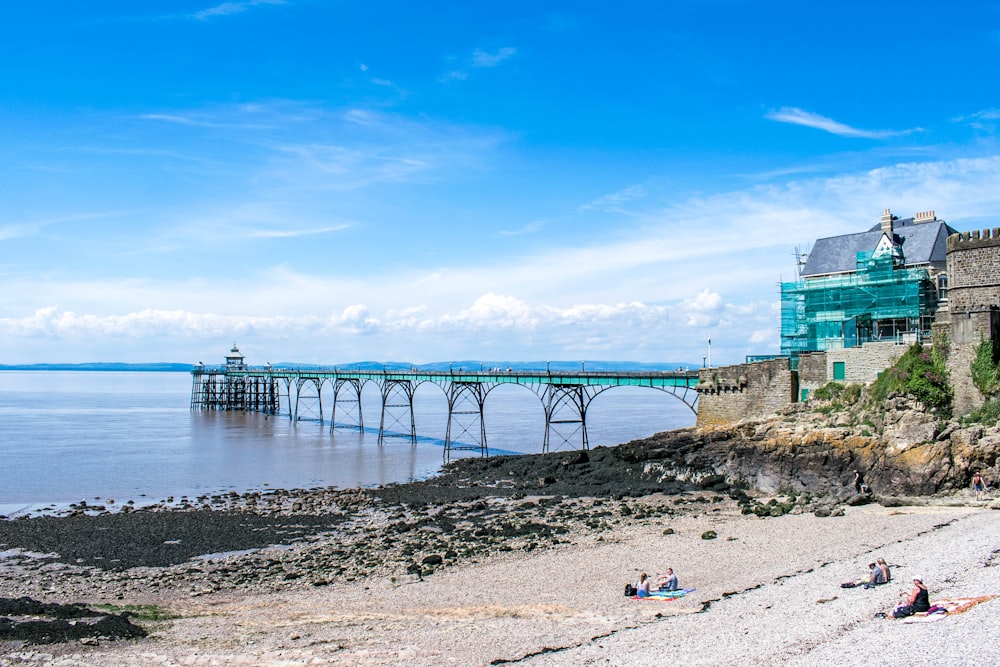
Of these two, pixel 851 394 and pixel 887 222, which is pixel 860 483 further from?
pixel 887 222

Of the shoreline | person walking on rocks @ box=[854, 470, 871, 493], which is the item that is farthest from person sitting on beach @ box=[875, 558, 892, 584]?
person walking on rocks @ box=[854, 470, 871, 493]

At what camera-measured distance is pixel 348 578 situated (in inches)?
794

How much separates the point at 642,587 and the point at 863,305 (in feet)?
91.0

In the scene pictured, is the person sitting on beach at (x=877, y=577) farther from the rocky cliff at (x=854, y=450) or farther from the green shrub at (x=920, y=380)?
the green shrub at (x=920, y=380)

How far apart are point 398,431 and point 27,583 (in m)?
50.0

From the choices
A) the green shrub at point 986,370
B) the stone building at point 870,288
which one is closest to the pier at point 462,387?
the stone building at point 870,288

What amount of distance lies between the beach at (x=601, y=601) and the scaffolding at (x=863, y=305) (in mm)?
15513

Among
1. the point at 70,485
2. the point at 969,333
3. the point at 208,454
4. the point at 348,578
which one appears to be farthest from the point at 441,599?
the point at 208,454

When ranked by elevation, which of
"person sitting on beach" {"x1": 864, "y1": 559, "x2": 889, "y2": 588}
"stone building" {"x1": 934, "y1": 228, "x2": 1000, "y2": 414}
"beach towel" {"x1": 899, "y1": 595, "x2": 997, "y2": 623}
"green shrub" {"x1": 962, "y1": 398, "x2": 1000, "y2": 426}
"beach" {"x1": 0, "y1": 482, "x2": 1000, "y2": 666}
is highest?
"stone building" {"x1": 934, "y1": 228, "x2": 1000, "y2": 414}

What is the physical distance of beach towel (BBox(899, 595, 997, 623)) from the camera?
12820mm

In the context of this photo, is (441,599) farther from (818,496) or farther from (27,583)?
(818,496)

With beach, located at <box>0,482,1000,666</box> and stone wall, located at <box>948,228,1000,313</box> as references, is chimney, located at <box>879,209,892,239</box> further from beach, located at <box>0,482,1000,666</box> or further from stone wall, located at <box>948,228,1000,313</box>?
beach, located at <box>0,482,1000,666</box>

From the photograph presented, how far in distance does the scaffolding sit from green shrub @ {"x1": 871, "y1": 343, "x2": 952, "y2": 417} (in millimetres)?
4521

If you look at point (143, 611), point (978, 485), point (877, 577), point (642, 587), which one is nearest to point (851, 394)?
point (978, 485)
